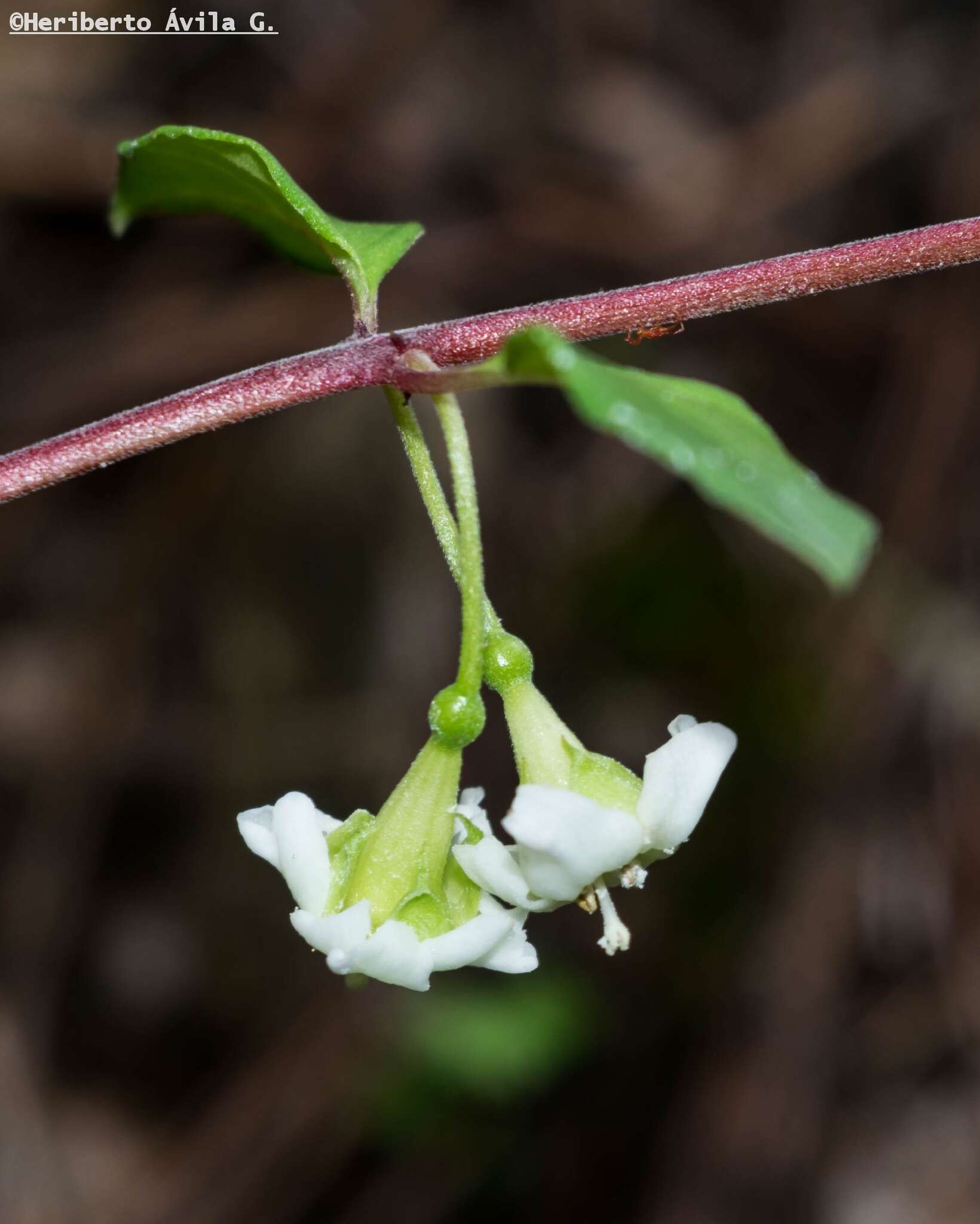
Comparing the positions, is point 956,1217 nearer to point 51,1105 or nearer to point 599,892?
point 51,1105

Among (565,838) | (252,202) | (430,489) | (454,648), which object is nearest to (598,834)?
(565,838)

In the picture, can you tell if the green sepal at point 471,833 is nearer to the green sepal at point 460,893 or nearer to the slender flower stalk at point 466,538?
the green sepal at point 460,893

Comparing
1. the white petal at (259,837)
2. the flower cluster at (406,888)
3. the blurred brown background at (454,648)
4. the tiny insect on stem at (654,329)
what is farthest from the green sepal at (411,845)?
the blurred brown background at (454,648)

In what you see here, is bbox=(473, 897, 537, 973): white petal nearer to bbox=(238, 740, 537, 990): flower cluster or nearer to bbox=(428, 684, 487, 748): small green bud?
bbox=(238, 740, 537, 990): flower cluster

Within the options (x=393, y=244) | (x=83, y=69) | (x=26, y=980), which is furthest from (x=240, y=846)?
(x=393, y=244)

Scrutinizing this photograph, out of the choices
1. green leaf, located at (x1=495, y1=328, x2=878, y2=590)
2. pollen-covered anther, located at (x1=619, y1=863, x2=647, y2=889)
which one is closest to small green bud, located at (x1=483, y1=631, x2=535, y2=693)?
pollen-covered anther, located at (x1=619, y1=863, x2=647, y2=889)

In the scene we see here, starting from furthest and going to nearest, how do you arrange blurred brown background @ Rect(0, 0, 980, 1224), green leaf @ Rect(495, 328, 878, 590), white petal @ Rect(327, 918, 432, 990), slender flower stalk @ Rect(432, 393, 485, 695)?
blurred brown background @ Rect(0, 0, 980, 1224) → white petal @ Rect(327, 918, 432, 990) → slender flower stalk @ Rect(432, 393, 485, 695) → green leaf @ Rect(495, 328, 878, 590)
